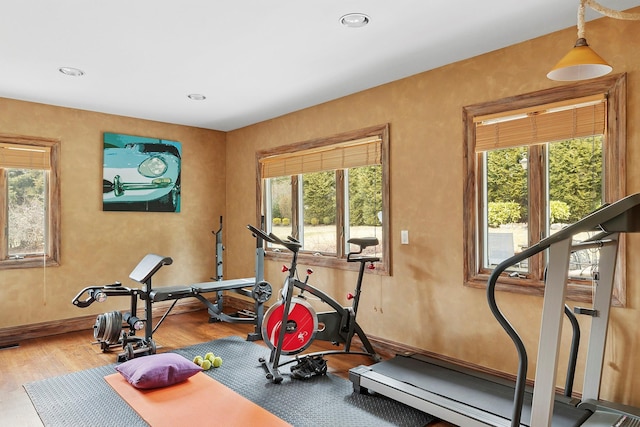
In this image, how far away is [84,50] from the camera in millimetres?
3248

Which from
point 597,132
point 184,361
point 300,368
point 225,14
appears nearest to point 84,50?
point 225,14

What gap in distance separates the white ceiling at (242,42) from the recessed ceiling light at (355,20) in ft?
0.15

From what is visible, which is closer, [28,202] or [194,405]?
[194,405]

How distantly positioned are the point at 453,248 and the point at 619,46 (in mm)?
1755

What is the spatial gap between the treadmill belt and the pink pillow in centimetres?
145

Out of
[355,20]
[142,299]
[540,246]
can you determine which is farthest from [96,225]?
[540,246]

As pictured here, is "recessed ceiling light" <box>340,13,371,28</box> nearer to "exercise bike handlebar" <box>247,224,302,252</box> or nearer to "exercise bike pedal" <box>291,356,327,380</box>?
"exercise bike handlebar" <box>247,224,302,252</box>

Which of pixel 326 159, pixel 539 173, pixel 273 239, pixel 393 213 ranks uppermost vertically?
pixel 326 159

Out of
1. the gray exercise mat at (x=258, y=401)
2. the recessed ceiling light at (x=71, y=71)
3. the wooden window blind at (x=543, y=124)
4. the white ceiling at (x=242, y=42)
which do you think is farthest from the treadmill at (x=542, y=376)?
the recessed ceiling light at (x=71, y=71)

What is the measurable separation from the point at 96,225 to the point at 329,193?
2818mm

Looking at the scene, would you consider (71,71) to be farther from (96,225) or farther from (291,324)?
(291,324)

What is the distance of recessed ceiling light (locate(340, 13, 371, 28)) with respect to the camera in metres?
2.71

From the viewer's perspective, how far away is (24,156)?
4.66 meters

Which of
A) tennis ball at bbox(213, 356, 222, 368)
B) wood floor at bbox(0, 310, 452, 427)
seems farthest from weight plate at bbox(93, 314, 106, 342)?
tennis ball at bbox(213, 356, 222, 368)
